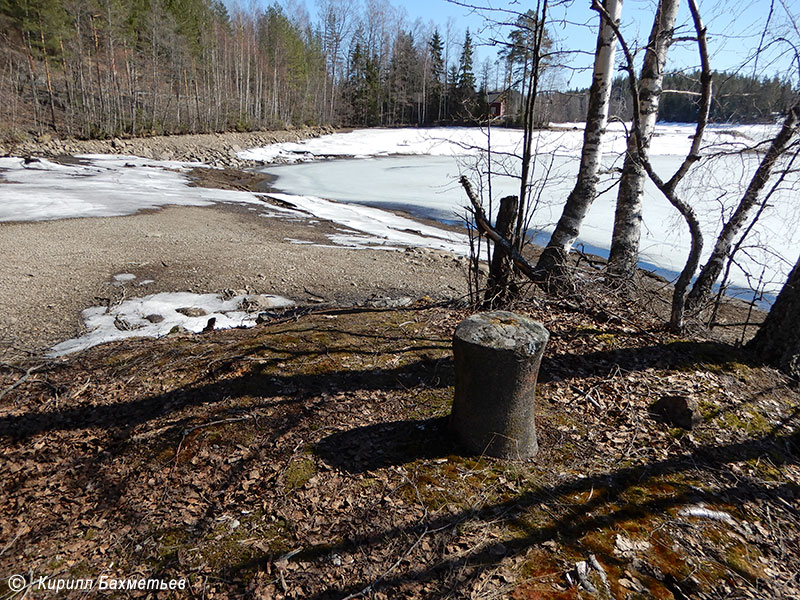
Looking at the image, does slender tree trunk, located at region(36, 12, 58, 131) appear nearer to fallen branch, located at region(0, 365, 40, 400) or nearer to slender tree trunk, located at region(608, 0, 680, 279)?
fallen branch, located at region(0, 365, 40, 400)

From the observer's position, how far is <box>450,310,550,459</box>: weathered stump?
8.57 feet

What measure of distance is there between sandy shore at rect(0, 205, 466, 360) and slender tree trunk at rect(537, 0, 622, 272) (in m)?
2.70

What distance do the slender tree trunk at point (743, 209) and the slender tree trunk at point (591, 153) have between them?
1.47 metres

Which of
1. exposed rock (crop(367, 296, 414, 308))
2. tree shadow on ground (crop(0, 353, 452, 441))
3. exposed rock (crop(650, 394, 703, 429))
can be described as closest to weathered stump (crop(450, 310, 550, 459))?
tree shadow on ground (crop(0, 353, 452, 441))

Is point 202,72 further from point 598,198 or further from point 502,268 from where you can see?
point 502,268

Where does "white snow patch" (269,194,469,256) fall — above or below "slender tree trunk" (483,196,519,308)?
below

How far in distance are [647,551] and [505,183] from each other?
850 inches

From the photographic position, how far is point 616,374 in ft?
12.5

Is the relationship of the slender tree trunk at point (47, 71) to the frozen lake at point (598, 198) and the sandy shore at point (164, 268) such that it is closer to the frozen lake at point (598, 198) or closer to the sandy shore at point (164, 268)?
the frozen lake at point (598, 198)

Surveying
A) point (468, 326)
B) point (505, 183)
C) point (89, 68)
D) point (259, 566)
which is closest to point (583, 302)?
point (468, 326)

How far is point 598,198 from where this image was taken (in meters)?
20.9

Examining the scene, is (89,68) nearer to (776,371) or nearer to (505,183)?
(505,183)

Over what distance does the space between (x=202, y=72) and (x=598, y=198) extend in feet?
123

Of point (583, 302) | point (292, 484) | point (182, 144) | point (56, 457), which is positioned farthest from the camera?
point (182, 144)
